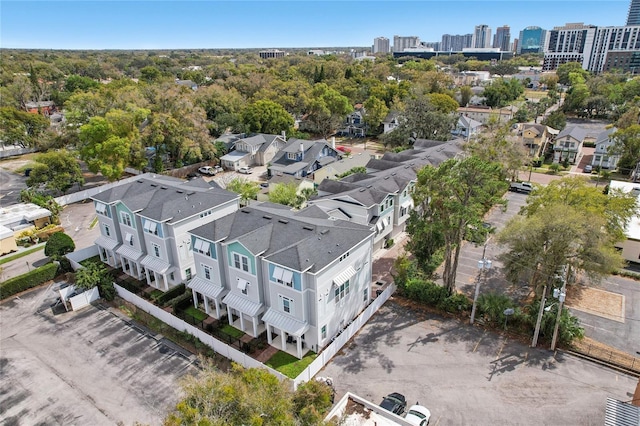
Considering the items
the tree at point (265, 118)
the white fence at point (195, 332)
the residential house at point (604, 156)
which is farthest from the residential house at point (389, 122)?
the white fence at point (195, 332)

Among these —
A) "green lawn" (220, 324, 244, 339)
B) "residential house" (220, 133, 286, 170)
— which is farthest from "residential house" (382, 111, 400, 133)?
"green lawn" (220, 324, 244, 339)

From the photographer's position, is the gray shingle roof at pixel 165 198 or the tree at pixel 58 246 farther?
the tree at pixel 58 246

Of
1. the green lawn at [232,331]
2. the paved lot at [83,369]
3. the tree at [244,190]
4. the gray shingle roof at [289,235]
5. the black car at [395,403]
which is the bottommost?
the paved lot at [83,369]

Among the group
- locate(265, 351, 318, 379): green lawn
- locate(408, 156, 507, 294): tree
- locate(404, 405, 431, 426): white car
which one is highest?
locate(408, 156, 507, 294): tree

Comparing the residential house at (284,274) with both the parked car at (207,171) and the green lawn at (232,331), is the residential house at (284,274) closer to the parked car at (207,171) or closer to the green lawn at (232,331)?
the green lawn at (232,331)

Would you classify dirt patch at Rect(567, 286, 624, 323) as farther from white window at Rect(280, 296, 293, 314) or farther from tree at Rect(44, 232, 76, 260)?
tree at Rect(44, 232, 76, 260)

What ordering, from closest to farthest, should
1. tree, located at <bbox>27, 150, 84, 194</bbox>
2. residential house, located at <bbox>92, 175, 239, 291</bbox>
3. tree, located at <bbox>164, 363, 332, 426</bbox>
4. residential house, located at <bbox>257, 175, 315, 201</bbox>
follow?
1. tree, located at <bbox>164, 363, 332, 426</bbox>
2. residential house, located at <bbox>92, 175, 239, 291</bbox>
3. residential house, located at <bbox>257, 175, 315, 201</bbox>
4. tree, located at <bbox>27, 150, 84, 194</bbox>

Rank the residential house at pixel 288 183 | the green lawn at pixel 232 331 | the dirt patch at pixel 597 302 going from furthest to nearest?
1. the residential house at pixel 288 183
2. the dirt patch at pixel 597 302
3. the green lawn at pixel 232 331
